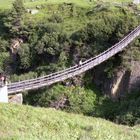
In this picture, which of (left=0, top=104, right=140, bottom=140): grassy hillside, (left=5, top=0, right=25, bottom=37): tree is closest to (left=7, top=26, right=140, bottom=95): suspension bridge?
(left=5, top=0, right=25, bottom=37): tree

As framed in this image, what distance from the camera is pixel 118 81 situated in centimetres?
4909

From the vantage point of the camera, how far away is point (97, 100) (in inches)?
1891

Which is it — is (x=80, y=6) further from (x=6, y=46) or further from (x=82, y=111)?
(x=82, y=111)

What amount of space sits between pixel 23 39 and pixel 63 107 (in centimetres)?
1281

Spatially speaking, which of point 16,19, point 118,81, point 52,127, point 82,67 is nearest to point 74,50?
point 82,67

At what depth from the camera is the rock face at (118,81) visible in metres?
47.9

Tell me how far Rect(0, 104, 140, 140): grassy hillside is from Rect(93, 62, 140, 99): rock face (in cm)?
2359

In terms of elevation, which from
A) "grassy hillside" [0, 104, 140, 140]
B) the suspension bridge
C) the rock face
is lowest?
the rock face

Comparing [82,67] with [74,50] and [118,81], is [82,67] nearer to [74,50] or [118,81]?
[118,81]

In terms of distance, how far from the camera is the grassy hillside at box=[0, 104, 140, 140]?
810 inches

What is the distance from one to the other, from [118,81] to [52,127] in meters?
27.9

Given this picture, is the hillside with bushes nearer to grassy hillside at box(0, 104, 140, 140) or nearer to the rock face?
the rock face

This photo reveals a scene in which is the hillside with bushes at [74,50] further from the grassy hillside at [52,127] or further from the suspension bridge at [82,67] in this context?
the grassy hillside at [52,127]

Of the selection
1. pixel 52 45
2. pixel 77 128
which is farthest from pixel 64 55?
pixel 77 128
